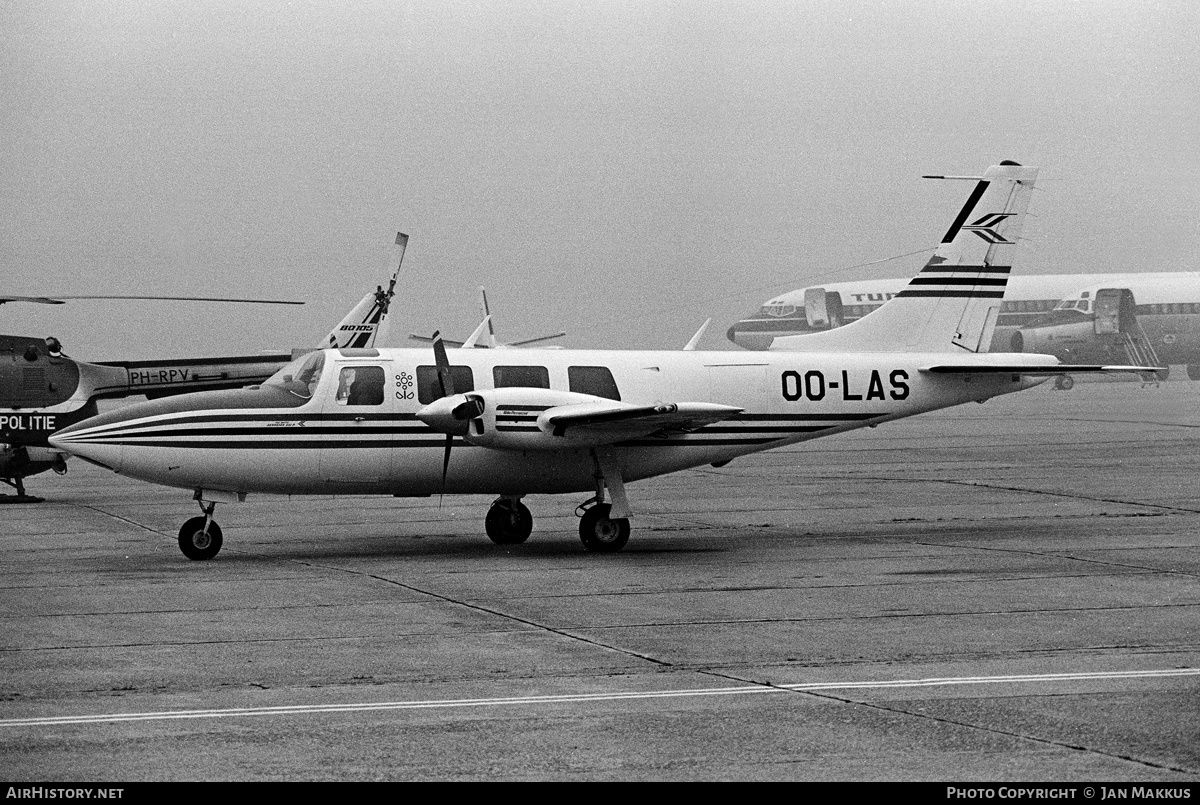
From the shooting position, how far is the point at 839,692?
9922 millimetres

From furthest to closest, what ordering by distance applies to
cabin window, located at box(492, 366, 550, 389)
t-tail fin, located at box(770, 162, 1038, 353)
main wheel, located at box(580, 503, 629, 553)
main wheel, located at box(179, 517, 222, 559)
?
t-tail fin, located at box(770, 162, 1038, 353) < cabin window, located at box(492, 366, 550, 389) < main wheel, located at box(580, 503, 629, 553) < main wheel, located at box(179, 517, 222, 559)

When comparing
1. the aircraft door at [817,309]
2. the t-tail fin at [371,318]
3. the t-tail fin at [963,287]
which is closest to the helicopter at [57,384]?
the t-tail fin at [371,318]

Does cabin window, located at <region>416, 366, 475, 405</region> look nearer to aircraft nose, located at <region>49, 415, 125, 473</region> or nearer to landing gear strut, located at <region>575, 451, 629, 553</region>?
landing gear strut, located at <region>575, 451, 629, 553</region>

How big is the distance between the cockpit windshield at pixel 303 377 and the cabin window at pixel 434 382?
3.73ft

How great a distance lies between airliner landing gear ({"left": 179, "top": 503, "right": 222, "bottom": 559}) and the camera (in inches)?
704

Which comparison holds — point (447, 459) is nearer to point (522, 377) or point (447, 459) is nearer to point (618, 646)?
point (522, 377)

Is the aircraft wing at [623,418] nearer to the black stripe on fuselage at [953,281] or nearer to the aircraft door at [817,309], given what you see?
the black stripe on fuselage at [953,281]

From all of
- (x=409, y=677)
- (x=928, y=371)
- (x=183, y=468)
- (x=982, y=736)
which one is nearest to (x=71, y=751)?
(x=409, y=677)

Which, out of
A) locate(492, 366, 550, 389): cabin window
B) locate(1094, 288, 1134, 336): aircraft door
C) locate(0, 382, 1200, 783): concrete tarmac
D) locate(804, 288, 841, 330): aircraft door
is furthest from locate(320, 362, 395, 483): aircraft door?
locate(804, 288, 841, 330): aircraft door

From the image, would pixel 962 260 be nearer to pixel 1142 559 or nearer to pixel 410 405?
pixel 1142 559

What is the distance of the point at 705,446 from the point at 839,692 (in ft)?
33.6

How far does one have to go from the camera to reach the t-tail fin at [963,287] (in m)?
21.2

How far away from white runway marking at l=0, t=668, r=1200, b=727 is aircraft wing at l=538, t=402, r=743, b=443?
7.60m

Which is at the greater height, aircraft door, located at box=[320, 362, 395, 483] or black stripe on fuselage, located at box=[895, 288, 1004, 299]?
black stripe on fuselage, located at box=[895, 288, 1004, 299]
